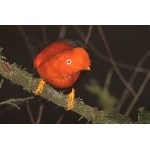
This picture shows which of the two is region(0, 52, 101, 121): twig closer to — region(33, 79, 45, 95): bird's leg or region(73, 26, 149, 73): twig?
region(33, 79, 45, 95): bird's leg

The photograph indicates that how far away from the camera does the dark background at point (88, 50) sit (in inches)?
45.1

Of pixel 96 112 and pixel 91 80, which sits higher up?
pixel 91 80

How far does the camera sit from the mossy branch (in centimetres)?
96

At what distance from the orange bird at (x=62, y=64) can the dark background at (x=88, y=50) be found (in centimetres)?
Result: 12

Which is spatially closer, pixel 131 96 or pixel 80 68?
pixel 80 68

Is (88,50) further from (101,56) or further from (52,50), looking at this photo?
(52,50)

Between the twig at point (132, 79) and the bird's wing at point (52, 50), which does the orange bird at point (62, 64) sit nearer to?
the bird's wing at point (52, 50)

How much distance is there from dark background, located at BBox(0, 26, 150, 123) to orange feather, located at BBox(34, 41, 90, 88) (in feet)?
0.41

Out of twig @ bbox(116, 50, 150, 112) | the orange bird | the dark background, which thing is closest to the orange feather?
the orange bird

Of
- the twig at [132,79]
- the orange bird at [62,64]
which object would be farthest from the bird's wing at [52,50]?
the twig at [132,79]

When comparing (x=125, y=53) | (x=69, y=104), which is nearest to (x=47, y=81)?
(x=69, y=104)
